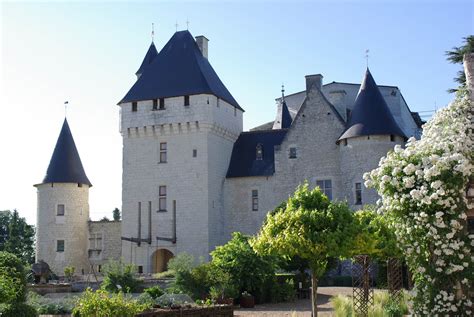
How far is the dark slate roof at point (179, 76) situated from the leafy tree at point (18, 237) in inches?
742

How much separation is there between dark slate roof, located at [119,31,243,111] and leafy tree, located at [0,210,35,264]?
18.9m

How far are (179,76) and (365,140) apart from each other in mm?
10531

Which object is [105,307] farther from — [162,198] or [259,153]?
[259,153]

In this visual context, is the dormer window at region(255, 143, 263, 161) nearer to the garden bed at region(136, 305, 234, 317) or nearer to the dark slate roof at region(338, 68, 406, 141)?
the dark slate roof at region(338, 68, 406, 141)

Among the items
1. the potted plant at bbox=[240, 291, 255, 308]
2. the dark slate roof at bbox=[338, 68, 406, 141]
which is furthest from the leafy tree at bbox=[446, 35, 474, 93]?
the potted plant at bbox=[240, 291, 255, 308]

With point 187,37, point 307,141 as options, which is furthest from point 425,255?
point 187,37

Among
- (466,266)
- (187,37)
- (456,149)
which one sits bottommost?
(466,266)

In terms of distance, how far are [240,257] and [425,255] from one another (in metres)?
11.8

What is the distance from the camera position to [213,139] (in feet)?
115

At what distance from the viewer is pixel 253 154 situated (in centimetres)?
3616

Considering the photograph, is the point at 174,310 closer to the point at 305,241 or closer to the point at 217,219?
the point at 305,241

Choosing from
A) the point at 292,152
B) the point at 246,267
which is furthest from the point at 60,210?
the point at 246,267

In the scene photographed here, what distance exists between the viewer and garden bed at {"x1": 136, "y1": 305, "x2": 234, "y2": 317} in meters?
13.2

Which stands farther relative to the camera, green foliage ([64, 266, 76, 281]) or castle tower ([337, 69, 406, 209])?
green foliage ([64, 266, 76, 281])
